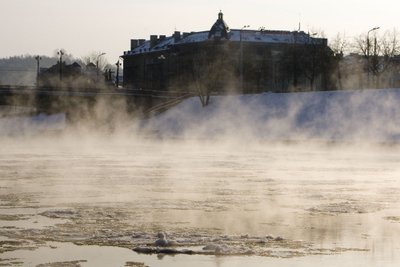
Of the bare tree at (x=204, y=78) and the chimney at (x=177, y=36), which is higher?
the chimney at (x=177, y=36)

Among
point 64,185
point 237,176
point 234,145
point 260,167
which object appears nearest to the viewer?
point 64,185

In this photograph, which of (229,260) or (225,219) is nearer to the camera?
(229,260)

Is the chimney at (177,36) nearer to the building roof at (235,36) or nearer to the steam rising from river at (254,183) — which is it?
the building roof at (235,36)

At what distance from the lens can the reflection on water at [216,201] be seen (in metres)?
19.3

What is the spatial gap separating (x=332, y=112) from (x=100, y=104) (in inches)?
1234

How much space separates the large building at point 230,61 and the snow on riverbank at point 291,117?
21.0ft

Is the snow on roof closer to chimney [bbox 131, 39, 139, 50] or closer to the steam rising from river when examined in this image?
chimney [bbox 131, 39, 139, 50]

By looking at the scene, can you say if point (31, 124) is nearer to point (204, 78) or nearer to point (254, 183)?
point (204, 78)

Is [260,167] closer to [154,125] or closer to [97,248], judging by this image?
[97,248]

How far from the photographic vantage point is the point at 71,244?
2002cm

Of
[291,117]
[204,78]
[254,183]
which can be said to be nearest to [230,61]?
[204,78]

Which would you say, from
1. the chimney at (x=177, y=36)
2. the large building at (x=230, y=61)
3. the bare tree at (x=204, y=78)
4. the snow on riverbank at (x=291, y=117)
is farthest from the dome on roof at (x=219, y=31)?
the snow on riverbank at (x=291, y=117)

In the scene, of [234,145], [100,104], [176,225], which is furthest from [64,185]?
→ [100,104]

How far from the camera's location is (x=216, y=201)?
2984cm
